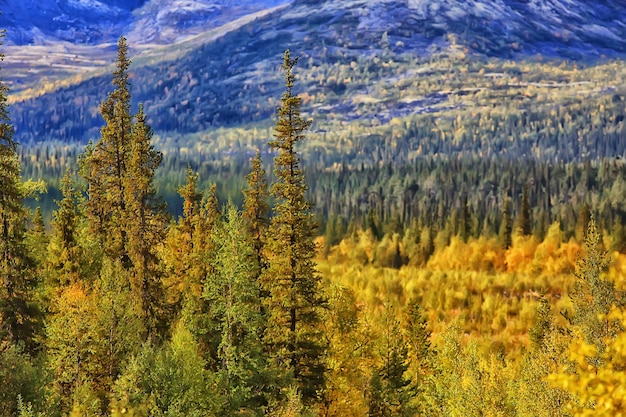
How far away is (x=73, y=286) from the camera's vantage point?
3825 centimetres

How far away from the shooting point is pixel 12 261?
3516 cm

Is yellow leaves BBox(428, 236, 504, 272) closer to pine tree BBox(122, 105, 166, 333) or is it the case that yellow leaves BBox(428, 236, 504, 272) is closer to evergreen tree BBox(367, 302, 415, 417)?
evergreen tree BBox(367, 302, 415, 417)

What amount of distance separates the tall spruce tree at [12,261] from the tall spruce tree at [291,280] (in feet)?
35.4

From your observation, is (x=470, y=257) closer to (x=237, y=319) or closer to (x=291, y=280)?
(x=291, y=280)

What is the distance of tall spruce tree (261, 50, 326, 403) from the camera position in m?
35.9

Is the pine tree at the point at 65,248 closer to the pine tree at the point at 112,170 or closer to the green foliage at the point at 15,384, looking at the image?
the pine tree at the point at 112,170

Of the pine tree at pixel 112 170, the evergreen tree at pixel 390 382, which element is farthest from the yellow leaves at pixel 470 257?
the pine tree at pixel 112 170

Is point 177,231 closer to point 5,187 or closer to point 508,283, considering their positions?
A: point 5,187

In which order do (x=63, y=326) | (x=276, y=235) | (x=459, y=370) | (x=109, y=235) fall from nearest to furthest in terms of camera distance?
1. (x=63, y=326)
2. (x=276, y=235)
3. (x=459, y=370)
4. (x=109, y=235)

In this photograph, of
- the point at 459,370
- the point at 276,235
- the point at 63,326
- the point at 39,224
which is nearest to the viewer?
the point at 63,326

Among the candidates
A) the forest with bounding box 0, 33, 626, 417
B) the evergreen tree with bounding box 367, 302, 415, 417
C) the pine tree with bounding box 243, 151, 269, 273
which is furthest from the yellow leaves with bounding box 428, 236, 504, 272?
the pine tree with bounding box 243, 151, 269, 273

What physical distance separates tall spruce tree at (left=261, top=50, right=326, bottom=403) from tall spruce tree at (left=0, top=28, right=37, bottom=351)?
425 inches

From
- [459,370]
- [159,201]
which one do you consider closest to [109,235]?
[159,201]

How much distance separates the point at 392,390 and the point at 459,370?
3736 mm
